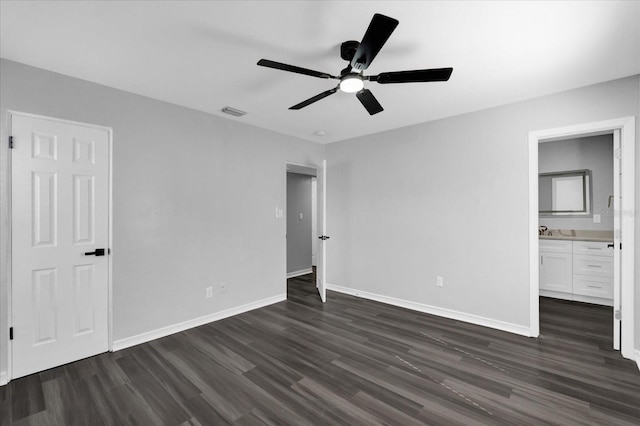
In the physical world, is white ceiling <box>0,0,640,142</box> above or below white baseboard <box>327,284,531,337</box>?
above

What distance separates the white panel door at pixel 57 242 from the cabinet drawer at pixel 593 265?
598 centimetres

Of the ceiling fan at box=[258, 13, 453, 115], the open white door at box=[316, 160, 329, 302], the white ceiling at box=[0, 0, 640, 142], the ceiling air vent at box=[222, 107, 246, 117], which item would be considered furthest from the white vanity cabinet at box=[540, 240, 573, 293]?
the ceiling air vent at box=[222, 107, 246, 117]

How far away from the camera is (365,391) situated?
2.17 m

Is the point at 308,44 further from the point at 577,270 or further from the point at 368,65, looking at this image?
the point at 577,270

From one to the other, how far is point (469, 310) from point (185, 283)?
3427mm

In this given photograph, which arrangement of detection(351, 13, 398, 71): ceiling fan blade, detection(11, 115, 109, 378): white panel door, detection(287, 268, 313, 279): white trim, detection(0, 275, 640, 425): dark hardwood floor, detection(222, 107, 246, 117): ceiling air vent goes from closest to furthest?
detection(351, 13, 398, 71): ceiling fan blade
detection(0, 275, 640, 425): dark hardwood floor
detection(11, 115, 109, 378): white panel door
detection(222, 107, 246, 117): ceiling air vent
detection(287, 268, 313, 279): white trim

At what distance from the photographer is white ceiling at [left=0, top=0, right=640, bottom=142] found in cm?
174

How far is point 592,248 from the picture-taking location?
4055mm

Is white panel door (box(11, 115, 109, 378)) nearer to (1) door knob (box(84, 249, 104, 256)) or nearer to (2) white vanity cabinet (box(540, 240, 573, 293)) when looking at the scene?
(1) door knob (box(84, 249, 104, 256))

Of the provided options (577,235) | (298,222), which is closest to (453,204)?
(577,235)

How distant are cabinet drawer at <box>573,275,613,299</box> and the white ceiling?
9.35 feet

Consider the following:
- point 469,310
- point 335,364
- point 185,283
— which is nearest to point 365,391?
point 335,364

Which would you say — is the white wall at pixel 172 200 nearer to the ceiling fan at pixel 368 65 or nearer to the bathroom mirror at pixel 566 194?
the ceiling fan at pixel 368 65

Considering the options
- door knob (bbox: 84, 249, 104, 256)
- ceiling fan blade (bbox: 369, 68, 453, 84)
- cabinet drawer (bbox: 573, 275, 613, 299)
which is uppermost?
ceiling fan blade (bbox: 369, 68, 453, 84)
